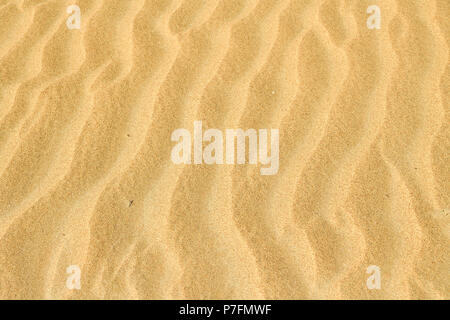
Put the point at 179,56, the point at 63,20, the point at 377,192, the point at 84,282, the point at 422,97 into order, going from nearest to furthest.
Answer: the point at 84,282
the point at 377,192
the point at 422,97
the point at 179,56
the point at 63,20

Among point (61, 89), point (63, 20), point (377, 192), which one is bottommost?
point (377, 192)

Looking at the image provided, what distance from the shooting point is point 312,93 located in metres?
2.37

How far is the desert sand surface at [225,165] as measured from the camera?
1.76 meters

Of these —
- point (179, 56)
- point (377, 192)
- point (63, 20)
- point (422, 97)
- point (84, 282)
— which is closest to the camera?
point (84, 282)

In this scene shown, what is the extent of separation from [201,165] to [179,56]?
0.73m

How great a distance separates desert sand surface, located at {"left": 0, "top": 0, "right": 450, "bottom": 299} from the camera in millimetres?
1758

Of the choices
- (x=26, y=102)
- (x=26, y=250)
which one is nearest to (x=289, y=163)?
(x=26, y=250)

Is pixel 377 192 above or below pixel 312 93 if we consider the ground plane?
below

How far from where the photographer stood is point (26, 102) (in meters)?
2.36

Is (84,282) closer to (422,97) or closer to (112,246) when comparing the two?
(112,246)

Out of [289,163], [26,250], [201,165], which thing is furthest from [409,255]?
[26,250]

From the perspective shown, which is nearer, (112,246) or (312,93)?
(112,246)

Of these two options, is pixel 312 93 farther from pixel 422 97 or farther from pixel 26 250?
pixel 26 250

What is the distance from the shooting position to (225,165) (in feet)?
6.82
